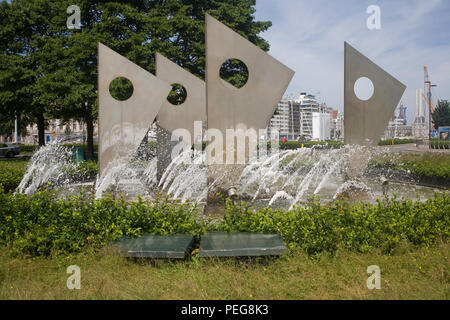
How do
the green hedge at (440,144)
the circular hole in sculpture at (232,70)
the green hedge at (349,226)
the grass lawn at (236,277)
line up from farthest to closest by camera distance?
the green hedge at (440,144) < the circular hole in sculpture at (232,70) < the green hedge at (349,226) < the grass lawn at (236,277)

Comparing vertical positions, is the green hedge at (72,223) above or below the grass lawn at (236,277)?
above

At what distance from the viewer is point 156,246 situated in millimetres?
3662

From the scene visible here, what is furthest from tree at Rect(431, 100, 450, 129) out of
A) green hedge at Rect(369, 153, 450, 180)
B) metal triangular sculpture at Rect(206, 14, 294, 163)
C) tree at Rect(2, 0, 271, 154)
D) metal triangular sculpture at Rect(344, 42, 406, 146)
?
metal triangular sculpture at Rect(206, 14, 294, 163)

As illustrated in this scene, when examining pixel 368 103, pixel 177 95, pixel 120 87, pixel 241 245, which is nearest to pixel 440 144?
pixel 177 95

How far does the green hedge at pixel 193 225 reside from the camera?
12.8 feet

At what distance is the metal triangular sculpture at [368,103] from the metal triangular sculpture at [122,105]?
425 cm

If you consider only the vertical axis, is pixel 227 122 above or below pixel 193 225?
above

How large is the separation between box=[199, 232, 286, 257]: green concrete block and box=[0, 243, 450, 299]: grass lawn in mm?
141

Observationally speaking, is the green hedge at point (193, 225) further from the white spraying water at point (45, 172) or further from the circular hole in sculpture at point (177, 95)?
the circular hole in sculpture at point (177, 95)

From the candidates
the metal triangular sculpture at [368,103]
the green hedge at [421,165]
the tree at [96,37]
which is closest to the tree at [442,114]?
the tree at [96,37]

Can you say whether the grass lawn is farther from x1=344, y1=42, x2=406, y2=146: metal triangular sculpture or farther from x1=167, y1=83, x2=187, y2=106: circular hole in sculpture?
x1=167, y1=83, x2=187, y2=106: circular hole in sculpture

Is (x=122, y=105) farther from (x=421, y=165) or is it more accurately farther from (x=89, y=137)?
(x=89, y=137)

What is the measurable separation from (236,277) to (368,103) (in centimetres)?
638

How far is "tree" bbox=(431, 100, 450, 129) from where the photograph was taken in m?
51.4
